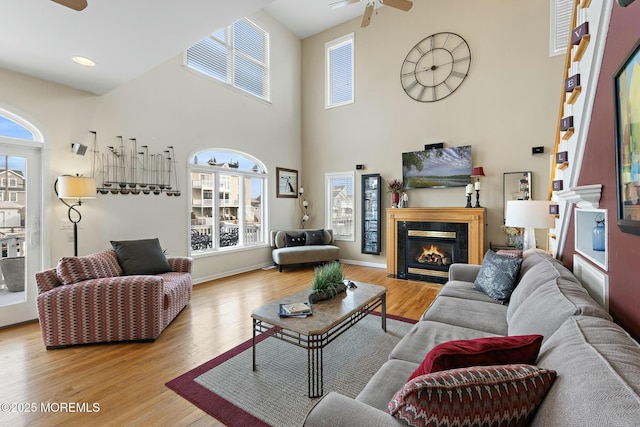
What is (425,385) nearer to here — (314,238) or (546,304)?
(546,304)

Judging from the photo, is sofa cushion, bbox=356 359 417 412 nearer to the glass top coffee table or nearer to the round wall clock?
the glass top coffee table

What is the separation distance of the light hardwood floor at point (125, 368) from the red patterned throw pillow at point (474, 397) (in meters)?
1.49

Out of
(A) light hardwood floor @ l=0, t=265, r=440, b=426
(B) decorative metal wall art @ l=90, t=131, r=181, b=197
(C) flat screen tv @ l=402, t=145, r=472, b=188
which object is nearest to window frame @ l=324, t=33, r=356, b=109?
(C) flat screen tv @ l=402, t=145, r=472, b=188

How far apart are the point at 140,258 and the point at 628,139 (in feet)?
14.0

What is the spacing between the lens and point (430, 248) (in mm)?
5137

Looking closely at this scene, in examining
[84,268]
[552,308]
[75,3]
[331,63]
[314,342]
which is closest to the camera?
[552,308]

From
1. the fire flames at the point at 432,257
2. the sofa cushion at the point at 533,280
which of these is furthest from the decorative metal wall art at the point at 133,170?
the sofa cushion at the point at 533,280

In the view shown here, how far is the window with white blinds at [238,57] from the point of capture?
5.11m

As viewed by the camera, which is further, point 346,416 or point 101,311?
point 101,311

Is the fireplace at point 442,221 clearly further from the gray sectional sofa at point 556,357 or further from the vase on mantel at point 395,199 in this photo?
the gray sectional sofa at point 556,357

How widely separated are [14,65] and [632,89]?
4978 mm

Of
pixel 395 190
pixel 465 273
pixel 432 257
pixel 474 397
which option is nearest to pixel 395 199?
pixel 395 190

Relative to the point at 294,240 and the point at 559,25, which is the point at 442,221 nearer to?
the point at 294,240

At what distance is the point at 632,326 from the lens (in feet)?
4.36
